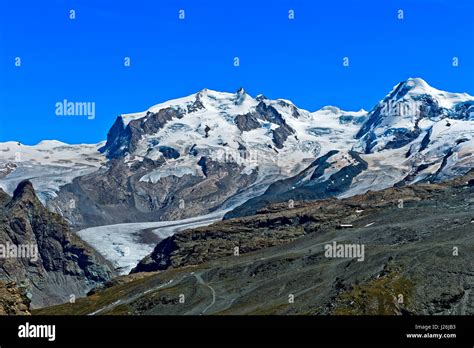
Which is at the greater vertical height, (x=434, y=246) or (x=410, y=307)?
(x=434, y=246)

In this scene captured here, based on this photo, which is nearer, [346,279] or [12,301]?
[12,301]

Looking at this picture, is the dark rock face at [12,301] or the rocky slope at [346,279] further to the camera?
the rocky slope at [346,279]

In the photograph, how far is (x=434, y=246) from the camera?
132 metres

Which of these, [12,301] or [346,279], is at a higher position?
[346,279]

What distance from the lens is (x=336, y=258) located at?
155 m

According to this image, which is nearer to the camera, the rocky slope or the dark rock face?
the dark rock face

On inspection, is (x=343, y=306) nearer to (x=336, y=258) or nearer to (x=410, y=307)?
(x=410, y=307)
